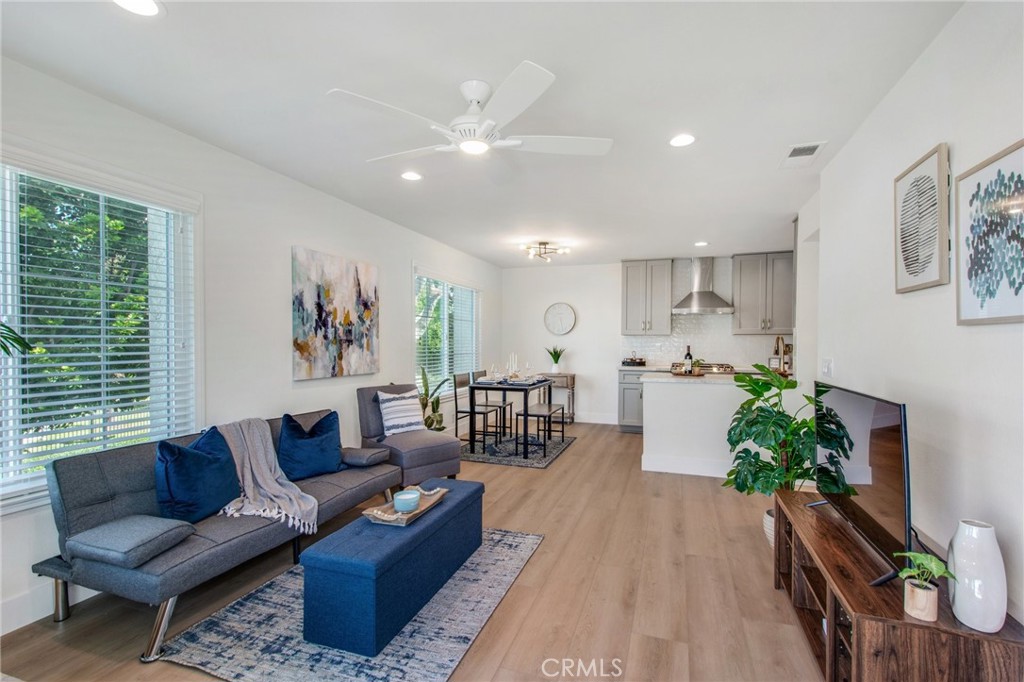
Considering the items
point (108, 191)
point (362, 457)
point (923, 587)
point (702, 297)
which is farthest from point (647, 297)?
point (108, 191)

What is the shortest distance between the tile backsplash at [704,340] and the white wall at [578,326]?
17.1 inches

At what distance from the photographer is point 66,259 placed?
2266 mm

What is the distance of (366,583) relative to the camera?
6.21 ft

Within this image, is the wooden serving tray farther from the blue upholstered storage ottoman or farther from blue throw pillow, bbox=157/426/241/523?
blue throw pillow, bbox=157/426/241/523

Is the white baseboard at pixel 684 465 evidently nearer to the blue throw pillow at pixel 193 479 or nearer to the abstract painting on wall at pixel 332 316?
the abstract painting on wall at pixel 332 316

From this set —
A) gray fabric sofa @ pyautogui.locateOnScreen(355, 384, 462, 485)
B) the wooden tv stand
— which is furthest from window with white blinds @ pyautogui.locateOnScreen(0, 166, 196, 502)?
the wooden tv stand

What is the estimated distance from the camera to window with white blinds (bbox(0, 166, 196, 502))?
2.09 meters

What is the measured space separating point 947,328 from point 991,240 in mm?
366

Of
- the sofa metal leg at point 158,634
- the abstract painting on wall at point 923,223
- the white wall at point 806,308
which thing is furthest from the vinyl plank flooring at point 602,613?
the abstract painting on wall at point 923,223

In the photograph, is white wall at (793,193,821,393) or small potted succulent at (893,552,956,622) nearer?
small potted succulent at (893,552,956,622)

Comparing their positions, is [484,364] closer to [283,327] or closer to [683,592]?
[283,327]

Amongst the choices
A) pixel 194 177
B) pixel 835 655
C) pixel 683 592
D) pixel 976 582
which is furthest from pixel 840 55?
pixel 194 177

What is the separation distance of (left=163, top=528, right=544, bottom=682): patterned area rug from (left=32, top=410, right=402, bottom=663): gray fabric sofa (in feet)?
0.81

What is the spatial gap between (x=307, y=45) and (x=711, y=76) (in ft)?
5.82
